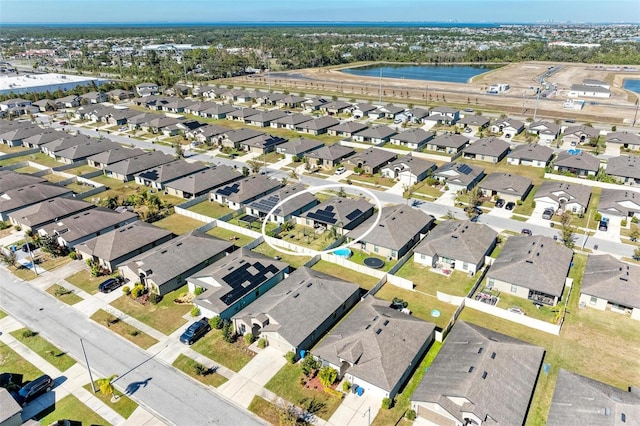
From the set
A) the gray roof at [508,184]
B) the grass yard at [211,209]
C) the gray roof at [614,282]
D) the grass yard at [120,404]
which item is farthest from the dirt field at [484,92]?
the grass yard at [120,404]

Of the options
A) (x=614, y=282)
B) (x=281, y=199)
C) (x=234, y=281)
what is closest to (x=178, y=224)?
(x=281, y=199)

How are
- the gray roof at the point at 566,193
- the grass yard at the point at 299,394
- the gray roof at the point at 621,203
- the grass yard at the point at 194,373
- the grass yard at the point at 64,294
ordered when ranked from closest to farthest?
the grass yard at the point at 299,394 → the grass yard at the point at 194,373 → the grass yard at the point at 64,294 → the gray roof at the point at 621,203 → the gray roof at the point at 566,193

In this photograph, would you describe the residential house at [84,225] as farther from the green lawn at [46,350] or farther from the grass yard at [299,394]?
the grass yard at [299,394]

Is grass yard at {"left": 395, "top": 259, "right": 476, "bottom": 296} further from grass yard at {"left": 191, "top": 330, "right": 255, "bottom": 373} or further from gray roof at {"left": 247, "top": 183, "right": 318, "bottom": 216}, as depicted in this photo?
grass yard at {"left": 191, "top": 330, "right": 255, "bottom": 373}

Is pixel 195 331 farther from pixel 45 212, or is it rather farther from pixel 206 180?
pixel 206 180

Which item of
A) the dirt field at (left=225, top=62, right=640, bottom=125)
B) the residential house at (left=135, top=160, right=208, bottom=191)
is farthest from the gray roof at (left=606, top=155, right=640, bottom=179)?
the residential house at (left=135, top=160, right=208, bottom=191)

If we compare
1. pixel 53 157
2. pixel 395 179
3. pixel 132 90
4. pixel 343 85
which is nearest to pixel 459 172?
pixel 395 179
